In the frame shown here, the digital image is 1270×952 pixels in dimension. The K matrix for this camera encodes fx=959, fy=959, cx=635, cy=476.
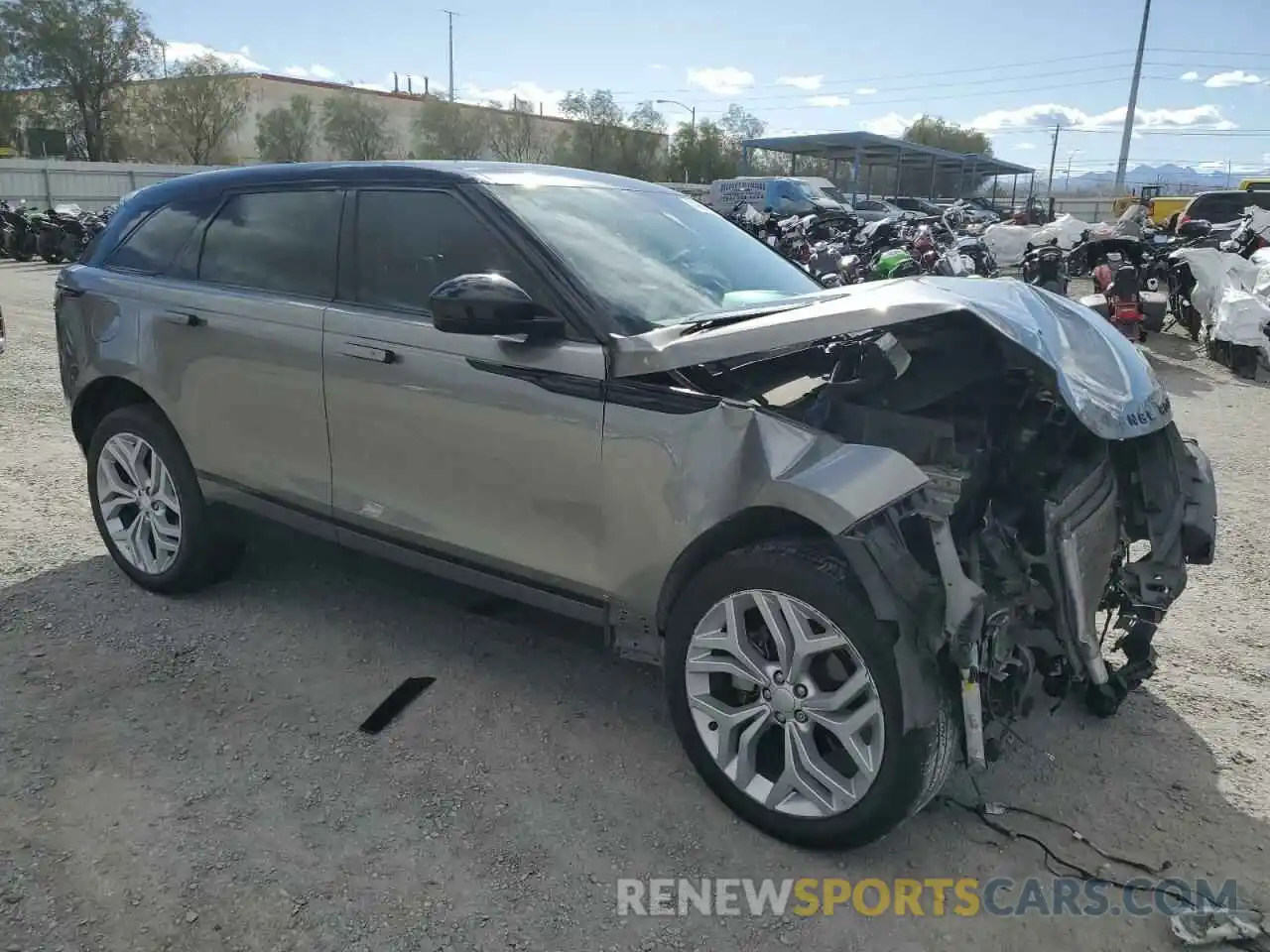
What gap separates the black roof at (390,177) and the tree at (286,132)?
7222cm

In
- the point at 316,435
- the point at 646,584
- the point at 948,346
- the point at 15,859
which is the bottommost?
the point at 15,859

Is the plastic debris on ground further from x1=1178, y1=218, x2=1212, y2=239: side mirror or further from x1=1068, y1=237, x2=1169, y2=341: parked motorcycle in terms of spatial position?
x1=1178, y1=218, x2=1212, y2=239: side mirror

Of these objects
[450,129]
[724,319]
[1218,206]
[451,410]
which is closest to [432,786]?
[451,410]

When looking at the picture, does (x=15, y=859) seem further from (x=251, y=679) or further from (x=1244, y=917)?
(x=1244, y=917)

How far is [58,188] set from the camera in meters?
34.3

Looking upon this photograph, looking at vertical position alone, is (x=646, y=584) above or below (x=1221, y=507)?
above

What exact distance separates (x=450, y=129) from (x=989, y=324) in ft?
256

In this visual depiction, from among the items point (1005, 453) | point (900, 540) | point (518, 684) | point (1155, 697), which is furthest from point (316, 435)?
point (1155, 697)

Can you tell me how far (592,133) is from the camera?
75312 millimetres

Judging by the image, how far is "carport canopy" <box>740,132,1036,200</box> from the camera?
5191 cm

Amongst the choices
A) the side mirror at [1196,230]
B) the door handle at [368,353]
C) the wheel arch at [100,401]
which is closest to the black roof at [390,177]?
the door handle at [368,353]

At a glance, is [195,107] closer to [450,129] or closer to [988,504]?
[450,129]

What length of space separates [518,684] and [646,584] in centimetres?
96

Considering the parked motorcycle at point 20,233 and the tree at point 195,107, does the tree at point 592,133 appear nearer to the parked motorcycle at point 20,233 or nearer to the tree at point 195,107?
the tree at point 195,107
